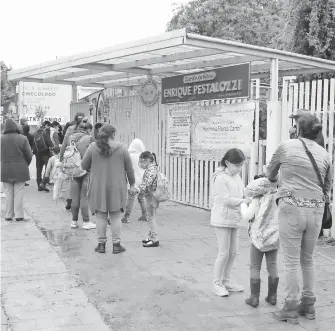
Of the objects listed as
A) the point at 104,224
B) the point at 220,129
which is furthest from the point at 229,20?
the point at 104,224

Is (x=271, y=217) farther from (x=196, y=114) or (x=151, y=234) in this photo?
(x=196, y=114)

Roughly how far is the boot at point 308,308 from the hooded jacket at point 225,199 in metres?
Answer: 0.96

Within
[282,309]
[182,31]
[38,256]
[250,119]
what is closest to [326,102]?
[250,119]

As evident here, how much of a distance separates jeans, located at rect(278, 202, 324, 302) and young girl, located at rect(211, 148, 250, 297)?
1.96 ft

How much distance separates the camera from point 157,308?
472 cm

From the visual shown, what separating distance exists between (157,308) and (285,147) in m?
1.92

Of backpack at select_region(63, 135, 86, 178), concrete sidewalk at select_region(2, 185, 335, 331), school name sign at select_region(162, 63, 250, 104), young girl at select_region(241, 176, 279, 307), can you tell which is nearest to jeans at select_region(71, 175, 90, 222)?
backpack at select_region(63, 135, 86, 178)

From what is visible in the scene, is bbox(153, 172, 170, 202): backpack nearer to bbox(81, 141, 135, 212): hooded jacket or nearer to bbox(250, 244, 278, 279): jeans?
bbox(81, 141, 135, 212): hooded jacket

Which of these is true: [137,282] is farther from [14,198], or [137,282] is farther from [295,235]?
[14,198]

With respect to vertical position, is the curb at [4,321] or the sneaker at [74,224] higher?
the sneaker at [74,224]

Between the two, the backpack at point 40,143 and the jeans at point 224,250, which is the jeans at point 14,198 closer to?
the backpack at point 40,143

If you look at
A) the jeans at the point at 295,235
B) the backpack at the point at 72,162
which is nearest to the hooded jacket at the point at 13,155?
the backpack at the point at 72,162

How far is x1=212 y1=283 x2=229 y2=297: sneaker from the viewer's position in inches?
198

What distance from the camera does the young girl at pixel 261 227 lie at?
15.2ft
